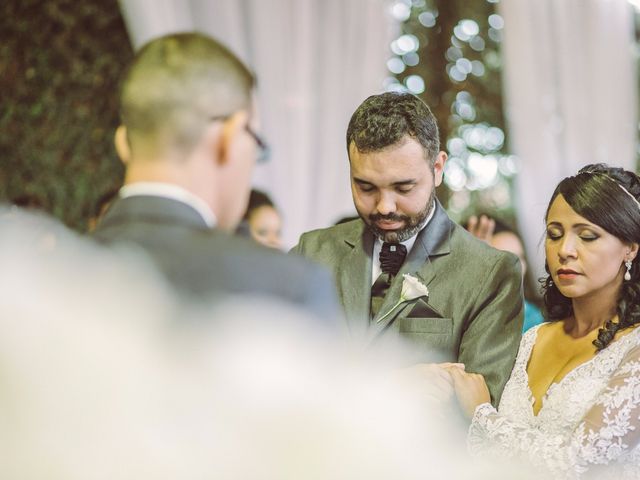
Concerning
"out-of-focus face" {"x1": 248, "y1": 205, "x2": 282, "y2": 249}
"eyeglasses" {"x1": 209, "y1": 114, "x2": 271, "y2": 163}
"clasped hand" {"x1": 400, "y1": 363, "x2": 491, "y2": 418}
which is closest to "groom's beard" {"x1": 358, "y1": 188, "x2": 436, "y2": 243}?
"clasped hand" {"x1": 400, "y1": 363, "x2": 491, "y2": 418}

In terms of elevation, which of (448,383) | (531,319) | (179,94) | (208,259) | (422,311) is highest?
(179,94)

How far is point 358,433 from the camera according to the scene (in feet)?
3.99

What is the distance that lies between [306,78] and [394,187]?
247cm

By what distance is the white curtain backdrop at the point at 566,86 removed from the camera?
473cm

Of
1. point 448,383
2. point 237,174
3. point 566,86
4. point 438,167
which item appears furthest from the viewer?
point 566,86

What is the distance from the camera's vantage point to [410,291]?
6.51ft

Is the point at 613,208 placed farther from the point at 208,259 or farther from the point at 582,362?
the point at 208,259

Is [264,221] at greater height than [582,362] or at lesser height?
lesser

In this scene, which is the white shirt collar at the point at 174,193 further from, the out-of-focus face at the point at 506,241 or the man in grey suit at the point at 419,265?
the out-of-focus face at the point at 506,241

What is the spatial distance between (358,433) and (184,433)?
241 mm

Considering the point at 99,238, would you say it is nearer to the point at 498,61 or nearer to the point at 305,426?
the point at 305,426

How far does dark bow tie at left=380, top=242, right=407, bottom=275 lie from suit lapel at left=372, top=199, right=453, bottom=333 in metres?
0.02

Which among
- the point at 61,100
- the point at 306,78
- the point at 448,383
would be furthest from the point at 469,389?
the point at 61,100

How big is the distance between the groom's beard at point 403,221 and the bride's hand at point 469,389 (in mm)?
343
